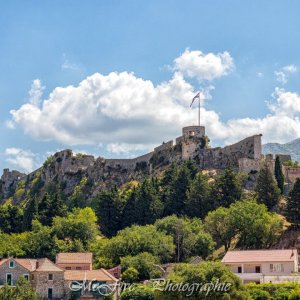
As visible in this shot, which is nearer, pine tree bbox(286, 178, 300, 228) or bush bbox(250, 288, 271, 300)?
bush bbox(250, 288, 271, 300)

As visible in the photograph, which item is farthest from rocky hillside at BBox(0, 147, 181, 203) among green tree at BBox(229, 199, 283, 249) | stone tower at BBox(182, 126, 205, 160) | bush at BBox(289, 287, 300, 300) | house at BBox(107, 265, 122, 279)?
bush at BBox(289, 287, 300, 300)

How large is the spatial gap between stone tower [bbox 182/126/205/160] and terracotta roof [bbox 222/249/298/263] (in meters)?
55.8

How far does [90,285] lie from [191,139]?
6631cm

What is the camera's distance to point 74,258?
85188 mm

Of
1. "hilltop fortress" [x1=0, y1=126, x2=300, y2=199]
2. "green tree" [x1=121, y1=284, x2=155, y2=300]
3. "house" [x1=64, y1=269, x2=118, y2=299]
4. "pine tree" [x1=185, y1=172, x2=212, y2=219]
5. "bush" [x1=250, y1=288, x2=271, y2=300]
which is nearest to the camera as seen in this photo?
"bush" [x1=250, y1=288, x2=271, y2=300]

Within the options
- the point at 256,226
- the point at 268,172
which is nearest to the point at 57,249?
the point at 256,226

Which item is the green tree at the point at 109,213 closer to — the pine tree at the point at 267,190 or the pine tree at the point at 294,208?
the pine tree at the point at 267,190

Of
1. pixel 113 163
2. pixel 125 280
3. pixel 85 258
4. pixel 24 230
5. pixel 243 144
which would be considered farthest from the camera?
pixel 113 163

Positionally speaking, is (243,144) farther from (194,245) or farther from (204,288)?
(204,288)

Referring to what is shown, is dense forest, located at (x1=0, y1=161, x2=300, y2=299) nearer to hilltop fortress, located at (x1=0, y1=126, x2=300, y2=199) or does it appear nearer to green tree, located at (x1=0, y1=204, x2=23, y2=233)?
green tree, located at (x1=0, y1=204, x2=23, y2=233)

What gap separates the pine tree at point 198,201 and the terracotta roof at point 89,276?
1167 inches

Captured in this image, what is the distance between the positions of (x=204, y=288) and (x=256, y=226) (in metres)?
32.6

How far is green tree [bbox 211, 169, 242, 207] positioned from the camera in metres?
106

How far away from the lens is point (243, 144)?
Answer: 128 m
